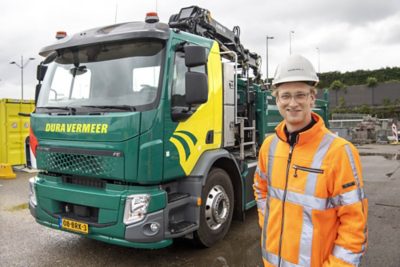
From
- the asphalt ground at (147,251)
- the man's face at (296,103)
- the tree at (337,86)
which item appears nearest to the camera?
the man's face at (296,103)

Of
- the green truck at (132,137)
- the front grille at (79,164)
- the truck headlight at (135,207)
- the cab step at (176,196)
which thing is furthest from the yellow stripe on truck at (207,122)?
the front grille at (79,164)

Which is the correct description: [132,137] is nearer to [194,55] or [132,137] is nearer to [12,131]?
[194,55]

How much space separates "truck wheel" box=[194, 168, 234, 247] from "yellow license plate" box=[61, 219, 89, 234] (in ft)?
4.01

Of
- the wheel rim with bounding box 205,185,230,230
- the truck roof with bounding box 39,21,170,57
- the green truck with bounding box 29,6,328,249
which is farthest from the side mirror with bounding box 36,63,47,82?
the wheel rim with bounding box 205,185,230,230

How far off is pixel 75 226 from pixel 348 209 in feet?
9.50

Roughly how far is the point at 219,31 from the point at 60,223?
141 inches

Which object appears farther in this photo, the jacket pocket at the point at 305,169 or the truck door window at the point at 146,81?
the truck door window at the point at 146,81

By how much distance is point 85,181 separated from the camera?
3807 mm

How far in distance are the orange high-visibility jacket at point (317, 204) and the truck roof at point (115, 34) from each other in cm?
209

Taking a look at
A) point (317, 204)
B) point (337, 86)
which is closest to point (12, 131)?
point (317, 204)

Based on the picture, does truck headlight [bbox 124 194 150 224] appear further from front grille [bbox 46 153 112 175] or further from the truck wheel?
the truck wheel

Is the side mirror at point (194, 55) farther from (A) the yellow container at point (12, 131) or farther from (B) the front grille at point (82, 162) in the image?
(A) the yellow container at point (12, 131)

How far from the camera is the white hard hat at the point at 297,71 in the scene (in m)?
1.85

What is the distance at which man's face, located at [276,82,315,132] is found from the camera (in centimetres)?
186
